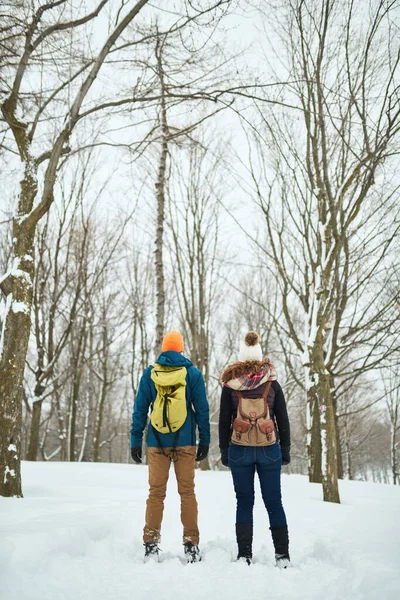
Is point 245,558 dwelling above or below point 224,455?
below

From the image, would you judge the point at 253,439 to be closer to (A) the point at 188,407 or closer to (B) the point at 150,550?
(A) the point at 188,407

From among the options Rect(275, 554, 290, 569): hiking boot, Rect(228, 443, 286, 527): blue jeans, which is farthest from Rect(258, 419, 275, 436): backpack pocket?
Rect(275, 554, 290, 569): hiking boot

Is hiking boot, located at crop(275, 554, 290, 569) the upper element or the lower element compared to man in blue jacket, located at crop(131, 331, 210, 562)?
lower

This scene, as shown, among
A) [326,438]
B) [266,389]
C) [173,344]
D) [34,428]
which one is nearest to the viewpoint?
[266,389]

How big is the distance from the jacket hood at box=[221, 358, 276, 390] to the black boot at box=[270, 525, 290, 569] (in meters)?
1.03

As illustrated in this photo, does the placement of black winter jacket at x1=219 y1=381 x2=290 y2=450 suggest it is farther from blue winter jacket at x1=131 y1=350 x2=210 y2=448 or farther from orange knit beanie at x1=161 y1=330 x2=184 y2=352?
orange knit beanie at x1=161 y1=330 x2=184 y2=352

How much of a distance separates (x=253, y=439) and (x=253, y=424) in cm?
11

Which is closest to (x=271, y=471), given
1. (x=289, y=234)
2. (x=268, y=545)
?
(x=268, y=545)

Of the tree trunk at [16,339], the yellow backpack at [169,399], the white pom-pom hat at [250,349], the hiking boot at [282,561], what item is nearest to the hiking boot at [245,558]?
the hiking boot at [282,561]

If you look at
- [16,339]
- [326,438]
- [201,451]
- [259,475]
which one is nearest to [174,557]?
[201,451]

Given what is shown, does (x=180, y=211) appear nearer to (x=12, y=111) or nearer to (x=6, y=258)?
(x=6, y=258)

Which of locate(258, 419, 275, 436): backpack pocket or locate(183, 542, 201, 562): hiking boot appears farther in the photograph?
locate(258, 419, 275, 436): backpack pocket

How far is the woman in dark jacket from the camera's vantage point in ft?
9.12

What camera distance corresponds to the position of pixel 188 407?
10.3 feet
